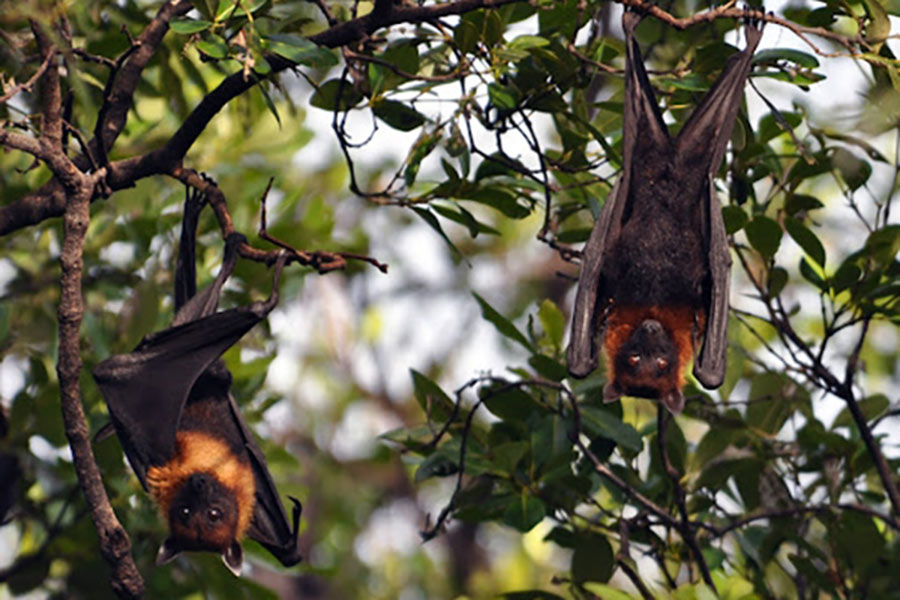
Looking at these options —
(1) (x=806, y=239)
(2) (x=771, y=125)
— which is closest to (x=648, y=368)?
(1) (x=806, y=239)

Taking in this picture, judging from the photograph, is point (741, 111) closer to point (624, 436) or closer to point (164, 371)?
point (624, 436)

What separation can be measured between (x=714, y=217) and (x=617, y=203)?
1.42 feet

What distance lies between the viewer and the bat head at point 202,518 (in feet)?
21.0

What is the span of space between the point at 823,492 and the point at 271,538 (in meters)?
3.09

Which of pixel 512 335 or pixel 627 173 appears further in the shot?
pixel 512 335

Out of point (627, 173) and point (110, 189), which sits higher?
point (627, 173)

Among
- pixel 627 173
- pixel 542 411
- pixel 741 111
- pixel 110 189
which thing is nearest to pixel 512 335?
pixel 542 411

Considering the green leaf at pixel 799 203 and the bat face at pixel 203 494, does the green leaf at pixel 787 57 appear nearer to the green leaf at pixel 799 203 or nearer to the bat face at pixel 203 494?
the green leaf at pixel 799 203

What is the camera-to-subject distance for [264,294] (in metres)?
7.18

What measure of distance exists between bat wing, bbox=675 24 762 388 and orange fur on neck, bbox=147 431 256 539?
263 centimetres

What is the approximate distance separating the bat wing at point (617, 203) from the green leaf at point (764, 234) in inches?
23.7

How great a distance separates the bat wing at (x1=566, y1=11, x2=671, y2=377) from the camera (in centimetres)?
530

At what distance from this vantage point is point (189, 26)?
4.60 meters

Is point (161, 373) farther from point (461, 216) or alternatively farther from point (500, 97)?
point (500, 97)
